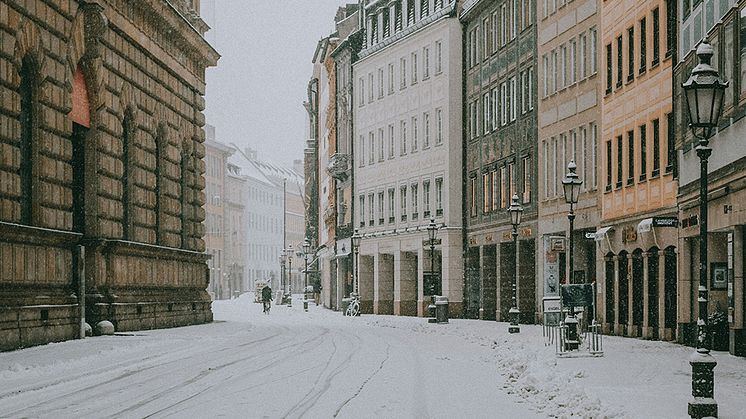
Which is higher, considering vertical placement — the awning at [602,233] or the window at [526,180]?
the window at [526,180]

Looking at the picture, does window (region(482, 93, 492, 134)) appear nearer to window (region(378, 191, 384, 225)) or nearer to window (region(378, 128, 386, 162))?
window (region(378, 128, 386, 162))

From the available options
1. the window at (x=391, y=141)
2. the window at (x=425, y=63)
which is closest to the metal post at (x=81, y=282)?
the window at (x=425, y=63)

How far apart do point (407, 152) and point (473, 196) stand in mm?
8059

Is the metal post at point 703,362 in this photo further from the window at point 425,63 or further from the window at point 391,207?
the window at point 391,207

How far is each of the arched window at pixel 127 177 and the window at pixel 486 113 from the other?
24752mm

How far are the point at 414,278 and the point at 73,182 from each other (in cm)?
3824

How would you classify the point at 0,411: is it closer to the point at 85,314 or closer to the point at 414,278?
the point at 85,314

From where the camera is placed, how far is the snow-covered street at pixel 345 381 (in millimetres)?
15594

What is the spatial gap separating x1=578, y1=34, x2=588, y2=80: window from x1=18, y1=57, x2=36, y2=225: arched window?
2255cm

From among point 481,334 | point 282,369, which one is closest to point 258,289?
point 481,334

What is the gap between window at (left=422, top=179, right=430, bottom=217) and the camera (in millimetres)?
65250

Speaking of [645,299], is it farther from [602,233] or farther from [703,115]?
[703,115]

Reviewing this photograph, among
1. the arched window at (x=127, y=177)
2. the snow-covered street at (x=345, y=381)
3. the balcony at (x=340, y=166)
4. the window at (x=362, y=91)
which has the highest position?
the window at (x=362, y=91)

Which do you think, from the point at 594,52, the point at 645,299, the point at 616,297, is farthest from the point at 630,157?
the point at 594,52
